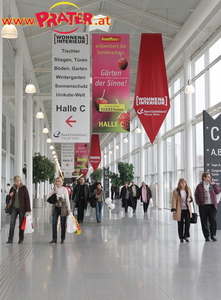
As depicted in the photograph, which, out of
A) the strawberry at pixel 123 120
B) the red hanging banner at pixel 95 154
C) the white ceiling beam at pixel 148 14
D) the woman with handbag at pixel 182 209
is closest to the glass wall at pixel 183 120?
the white ceiling beam at pixel 148 14

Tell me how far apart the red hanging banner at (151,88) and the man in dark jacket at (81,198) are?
16.6 ft

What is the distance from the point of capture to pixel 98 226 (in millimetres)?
15758

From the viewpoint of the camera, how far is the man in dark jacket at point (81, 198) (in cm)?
1730

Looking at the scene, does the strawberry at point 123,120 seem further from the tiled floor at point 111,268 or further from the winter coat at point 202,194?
the winter coat at point 202,194

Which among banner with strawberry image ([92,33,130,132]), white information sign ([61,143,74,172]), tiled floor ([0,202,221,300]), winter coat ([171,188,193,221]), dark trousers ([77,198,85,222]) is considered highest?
banner with strawberry image ([92,33,130,132])

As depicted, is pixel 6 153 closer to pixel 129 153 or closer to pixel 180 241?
pixel 129 153

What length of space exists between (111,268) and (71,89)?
275 inches

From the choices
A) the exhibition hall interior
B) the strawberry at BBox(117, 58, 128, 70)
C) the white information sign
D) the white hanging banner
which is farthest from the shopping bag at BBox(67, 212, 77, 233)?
the white information sign

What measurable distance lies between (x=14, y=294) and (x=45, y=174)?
22.8m

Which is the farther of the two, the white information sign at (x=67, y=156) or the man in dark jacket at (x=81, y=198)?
the white information sign at (x=67, y=156)

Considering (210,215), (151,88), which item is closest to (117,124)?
(151,88)

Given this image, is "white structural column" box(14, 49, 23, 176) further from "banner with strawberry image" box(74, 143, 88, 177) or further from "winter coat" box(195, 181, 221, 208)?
"banner with strawberry image" box(74, 143, 88, 177)

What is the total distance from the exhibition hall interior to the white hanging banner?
0.03 meters

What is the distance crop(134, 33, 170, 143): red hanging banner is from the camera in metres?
13.0
